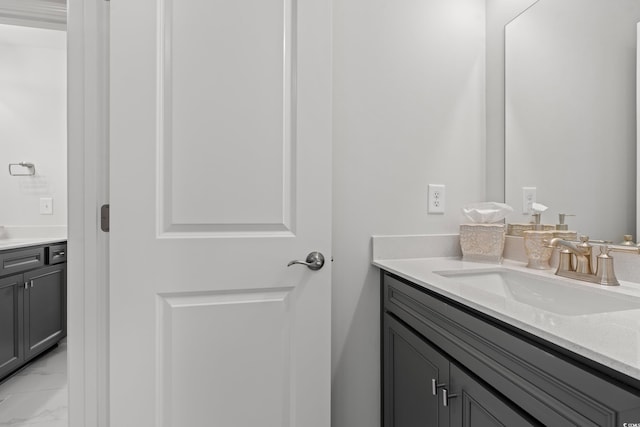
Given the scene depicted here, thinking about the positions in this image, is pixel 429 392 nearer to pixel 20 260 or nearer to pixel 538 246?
pixel 538 246

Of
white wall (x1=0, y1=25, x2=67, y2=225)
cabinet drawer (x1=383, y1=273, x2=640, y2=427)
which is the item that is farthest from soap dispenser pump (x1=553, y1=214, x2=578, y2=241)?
white wall (x1=0, y1=25, x2=67, y2=225)

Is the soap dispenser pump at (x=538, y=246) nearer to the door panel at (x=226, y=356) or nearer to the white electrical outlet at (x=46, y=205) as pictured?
the door panel at (x=226, y=356)

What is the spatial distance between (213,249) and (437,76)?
1120mm

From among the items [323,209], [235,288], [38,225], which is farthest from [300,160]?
[38,225]

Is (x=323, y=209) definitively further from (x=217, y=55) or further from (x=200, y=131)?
(x=217, y=55)

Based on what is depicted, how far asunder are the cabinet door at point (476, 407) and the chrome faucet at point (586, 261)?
473 millimetres

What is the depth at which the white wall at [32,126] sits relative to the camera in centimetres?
287

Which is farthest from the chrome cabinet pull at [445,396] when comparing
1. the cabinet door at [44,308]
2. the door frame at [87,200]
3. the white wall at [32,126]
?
the white wall at [32,126]

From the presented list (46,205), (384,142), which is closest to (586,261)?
(384,142)

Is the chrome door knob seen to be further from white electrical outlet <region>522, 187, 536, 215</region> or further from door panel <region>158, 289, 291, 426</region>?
white electrical outlet <region>522, 187, 536, 215</region>

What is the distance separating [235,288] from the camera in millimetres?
1128

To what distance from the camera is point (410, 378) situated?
1106 millimetres

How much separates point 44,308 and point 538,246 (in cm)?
305

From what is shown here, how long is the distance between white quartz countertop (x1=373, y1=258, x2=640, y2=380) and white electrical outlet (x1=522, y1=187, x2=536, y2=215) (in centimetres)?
36
